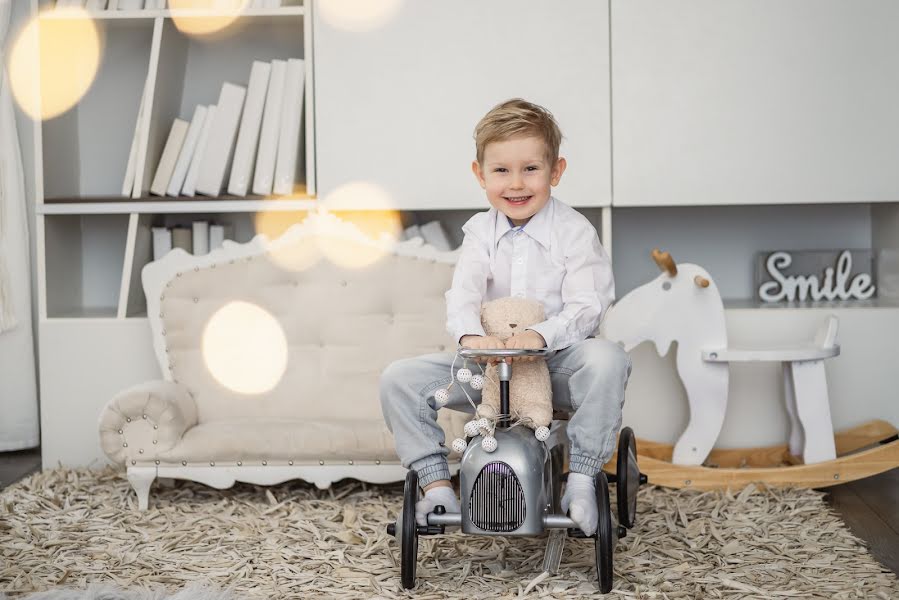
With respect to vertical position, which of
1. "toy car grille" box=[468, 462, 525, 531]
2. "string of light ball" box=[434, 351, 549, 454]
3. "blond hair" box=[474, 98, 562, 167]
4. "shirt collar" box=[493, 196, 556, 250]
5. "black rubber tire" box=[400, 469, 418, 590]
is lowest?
"black rubber tire" box=[400, 469, 418, 590]

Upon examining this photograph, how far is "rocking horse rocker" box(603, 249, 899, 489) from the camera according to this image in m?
2.33

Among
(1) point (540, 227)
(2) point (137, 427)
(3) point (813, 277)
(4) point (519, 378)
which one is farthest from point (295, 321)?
(3) point (813, 277)

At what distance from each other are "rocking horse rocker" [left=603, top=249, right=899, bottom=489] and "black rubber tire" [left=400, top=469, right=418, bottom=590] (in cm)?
90

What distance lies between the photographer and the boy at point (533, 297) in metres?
1.70

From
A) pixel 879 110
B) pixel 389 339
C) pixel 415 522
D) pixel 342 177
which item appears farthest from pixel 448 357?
pixel 879 110

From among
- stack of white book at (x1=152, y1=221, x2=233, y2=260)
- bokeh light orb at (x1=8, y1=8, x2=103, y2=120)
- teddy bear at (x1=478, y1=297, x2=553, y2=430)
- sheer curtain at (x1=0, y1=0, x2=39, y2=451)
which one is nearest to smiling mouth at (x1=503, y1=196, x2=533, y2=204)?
teddy bear at (x1=478, y1=297, x2=553, y2=430)

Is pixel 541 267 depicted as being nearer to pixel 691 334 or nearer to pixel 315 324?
pixel 691 334

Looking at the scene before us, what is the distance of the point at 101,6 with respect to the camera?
2.66 m

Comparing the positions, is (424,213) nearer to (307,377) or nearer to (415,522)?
(307,377)

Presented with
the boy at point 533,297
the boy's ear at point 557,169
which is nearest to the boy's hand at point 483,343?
the boy at point 533,297

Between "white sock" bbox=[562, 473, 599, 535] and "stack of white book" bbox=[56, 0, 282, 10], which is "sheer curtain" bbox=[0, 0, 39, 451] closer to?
"stack of white book" bbox=[56, 0, 282, 10]

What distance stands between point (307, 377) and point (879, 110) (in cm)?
170

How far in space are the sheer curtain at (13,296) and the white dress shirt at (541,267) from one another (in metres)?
1.56

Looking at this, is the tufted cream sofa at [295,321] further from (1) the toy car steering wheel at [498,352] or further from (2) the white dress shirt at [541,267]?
(1) the toy car steering wheel at [498,352]
